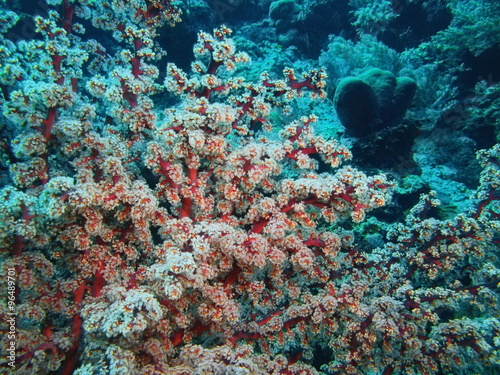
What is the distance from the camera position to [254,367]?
7.19ft

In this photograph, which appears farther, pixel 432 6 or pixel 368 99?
pixel 432 6

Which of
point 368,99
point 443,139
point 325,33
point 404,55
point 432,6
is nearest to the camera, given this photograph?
point 368,99

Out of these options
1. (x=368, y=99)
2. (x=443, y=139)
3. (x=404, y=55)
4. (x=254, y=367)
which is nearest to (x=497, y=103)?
(x=443, y=139)

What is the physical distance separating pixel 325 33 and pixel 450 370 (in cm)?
941

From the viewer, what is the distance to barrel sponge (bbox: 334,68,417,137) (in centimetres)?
488

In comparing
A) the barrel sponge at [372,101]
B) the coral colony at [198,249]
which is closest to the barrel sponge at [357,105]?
the barrel sponge at [372,101]

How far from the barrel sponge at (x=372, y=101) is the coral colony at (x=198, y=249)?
198 centimetres

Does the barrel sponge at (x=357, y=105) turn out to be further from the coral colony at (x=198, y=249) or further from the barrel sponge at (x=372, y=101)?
the coral colony at (x=198, y=249)

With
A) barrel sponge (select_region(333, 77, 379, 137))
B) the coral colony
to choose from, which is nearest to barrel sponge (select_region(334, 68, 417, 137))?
barrel sponge (select_region(333, 77, 379, 137))

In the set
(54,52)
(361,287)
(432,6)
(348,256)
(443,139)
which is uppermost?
(432,6)

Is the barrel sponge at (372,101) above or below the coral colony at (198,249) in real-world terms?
above

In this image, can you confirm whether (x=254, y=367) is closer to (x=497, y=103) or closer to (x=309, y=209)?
(x=309, y=209)

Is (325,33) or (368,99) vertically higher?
(325,33)

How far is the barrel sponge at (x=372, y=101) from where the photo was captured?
16.0 feet
